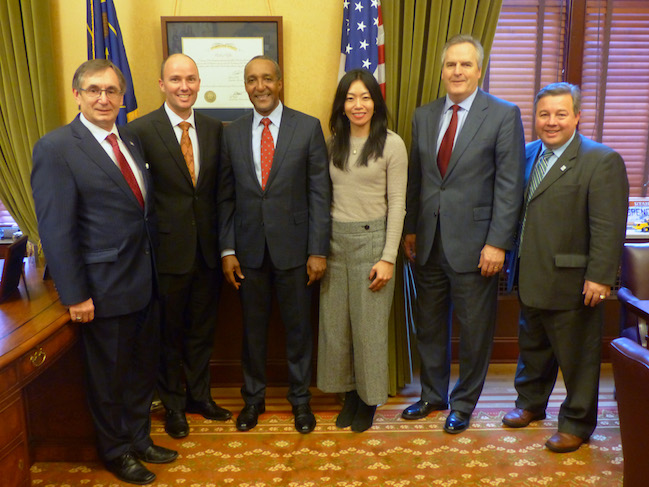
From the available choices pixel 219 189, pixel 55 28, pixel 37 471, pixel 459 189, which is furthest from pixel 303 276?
pixel 55 28

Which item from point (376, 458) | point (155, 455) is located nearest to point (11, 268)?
point (155, 455)

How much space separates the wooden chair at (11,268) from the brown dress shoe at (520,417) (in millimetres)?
2317

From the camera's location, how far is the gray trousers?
260 cm

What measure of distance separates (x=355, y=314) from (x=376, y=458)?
25.4 inches

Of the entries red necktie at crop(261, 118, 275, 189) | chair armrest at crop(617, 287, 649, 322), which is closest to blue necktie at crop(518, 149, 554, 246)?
chair armrest at crop(617, 287, 649, 322)

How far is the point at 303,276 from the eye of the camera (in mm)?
2680

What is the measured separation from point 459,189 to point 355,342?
87cm

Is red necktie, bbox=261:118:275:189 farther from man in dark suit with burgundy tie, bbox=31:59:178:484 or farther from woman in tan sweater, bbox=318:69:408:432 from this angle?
man in dark suit with burgundy tie, bbox=31:59:178:484

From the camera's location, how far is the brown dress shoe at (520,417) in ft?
9.01

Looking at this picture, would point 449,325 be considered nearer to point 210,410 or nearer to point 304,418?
point 304,418

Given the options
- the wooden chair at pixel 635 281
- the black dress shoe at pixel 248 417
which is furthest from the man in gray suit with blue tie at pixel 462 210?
the black dress shoe at pixel 248 417

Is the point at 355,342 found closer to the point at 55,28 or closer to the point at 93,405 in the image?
the point at 93,405

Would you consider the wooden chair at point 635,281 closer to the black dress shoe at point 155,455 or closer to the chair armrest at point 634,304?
the chair armrest at point 634,304

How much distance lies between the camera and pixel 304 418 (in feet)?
9.01
